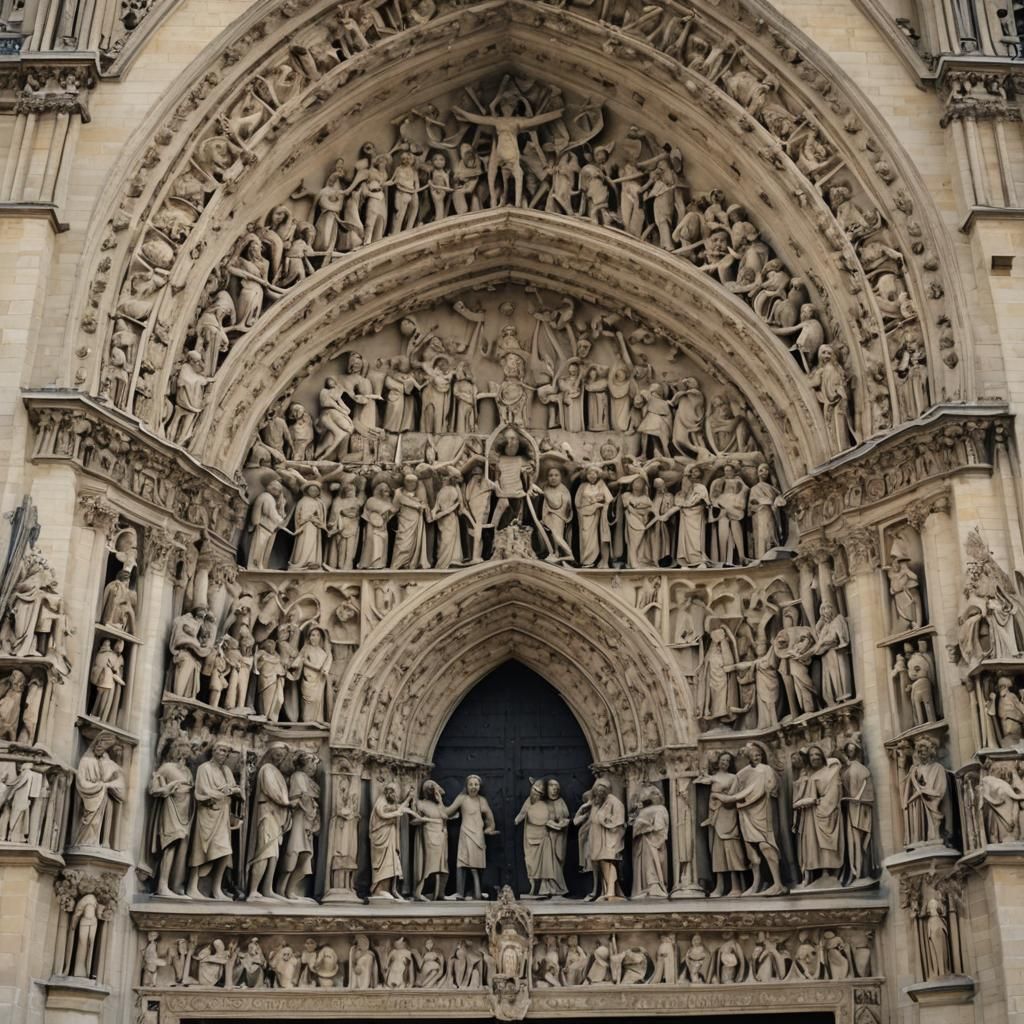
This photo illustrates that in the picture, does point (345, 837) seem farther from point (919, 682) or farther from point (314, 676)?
point (919, 682)

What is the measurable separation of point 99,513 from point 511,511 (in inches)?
177

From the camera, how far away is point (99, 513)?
14633mm

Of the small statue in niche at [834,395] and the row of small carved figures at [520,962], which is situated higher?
the small statue in niche at [834,395]

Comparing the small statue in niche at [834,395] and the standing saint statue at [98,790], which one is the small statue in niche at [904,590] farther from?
the standing saint statue at [98,790]

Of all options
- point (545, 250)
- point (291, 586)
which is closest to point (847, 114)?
point (545, 250)

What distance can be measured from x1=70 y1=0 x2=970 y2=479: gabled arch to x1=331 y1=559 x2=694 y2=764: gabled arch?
275 centimetres

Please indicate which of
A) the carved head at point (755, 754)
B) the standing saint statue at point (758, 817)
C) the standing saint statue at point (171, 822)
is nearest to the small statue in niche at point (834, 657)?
the carved head at point (755, 754)

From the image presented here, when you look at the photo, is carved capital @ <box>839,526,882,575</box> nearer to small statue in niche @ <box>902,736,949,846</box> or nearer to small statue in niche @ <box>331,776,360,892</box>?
small statue in niche @ <box>902,736,949,846</box>

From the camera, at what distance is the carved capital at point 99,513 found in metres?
14.6

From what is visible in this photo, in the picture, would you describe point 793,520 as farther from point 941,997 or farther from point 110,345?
point 110,345

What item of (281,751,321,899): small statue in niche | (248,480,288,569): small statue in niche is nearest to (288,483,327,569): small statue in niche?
(248,480,288,569): small statue in niche

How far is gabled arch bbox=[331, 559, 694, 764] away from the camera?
1608cm

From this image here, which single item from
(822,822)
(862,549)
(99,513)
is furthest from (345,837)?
(862,549)

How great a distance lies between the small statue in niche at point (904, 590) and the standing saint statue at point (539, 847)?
3948 mm
